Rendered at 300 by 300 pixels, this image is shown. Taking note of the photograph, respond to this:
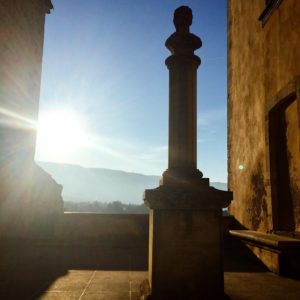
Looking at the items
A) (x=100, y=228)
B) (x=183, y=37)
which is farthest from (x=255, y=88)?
(x=100, y=228)

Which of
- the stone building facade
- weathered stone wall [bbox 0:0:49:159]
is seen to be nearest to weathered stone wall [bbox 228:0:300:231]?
the stone building facade

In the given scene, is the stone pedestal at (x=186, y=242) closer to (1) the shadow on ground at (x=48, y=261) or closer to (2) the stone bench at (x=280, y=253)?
(1) the shadow on ground at (x=48, y=261)

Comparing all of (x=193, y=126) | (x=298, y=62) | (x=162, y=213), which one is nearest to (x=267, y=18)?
(x=298, y=62)

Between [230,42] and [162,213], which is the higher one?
[230,42]

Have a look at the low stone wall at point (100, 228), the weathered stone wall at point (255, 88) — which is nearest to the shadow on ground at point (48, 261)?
the low stone wall at point (100, 228)

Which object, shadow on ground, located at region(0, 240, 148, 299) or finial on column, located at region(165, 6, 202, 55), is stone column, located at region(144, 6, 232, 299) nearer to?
shadow on ground, located at region(0, 240, 148, 299)

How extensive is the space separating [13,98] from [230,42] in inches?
260

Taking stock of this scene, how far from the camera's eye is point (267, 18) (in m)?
6.25

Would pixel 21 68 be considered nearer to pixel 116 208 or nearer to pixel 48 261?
pixel 48 261

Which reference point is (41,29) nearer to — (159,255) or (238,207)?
(238,207)

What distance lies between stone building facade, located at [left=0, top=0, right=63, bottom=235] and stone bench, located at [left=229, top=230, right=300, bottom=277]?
17.9ft

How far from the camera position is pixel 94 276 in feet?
14.6

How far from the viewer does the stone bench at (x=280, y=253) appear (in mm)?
4414

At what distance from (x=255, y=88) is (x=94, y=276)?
17.6ft
